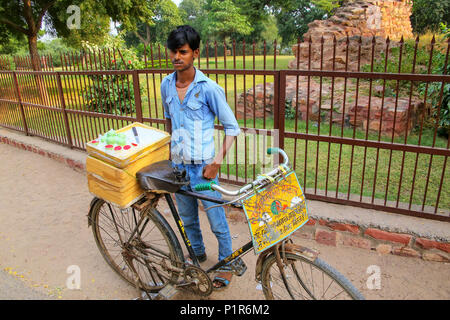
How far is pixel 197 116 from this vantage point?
2500 mm

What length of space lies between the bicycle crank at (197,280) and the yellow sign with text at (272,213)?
67cm

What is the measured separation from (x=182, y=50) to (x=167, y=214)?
Result: 2.42 metres

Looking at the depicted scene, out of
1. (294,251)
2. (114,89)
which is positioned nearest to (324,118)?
(114,89)

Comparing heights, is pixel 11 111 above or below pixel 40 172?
above

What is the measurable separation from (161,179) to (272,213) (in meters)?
0.80

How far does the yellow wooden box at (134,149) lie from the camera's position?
2.30 meters

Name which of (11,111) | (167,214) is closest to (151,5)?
(11,111)

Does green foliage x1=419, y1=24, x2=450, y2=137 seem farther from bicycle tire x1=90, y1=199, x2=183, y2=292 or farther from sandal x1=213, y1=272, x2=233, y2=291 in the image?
bicycle tire x1=90, y1=199, x2=183, y2=292

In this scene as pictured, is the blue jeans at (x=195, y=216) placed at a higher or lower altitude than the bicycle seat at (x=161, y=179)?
lower

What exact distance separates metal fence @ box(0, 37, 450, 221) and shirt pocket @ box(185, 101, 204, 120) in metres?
0.98

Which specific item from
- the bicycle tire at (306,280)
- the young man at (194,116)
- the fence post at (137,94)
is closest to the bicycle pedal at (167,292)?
the young man at (194,116)

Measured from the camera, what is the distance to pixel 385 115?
6.28 m

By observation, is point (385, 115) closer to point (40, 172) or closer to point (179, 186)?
point (179, 186)

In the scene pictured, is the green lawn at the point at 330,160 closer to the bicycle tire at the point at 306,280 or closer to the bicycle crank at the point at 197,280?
the bicycle tire at the point at 306,280
